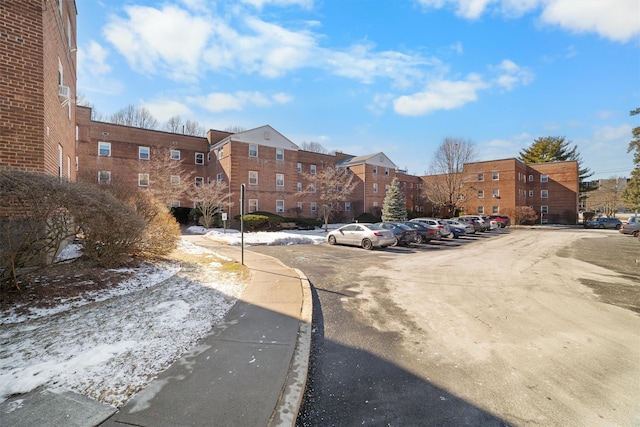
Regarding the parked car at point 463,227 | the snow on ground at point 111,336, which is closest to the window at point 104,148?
the snow on ground at point 111,336

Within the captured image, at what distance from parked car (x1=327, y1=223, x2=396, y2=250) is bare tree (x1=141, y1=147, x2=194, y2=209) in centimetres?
1454

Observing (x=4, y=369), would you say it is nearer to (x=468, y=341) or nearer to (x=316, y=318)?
(x=316, y=318)

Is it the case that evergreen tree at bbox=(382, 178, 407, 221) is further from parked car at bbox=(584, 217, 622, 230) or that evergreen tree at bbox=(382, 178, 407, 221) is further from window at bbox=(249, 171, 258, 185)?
parked car at bbox=(584, 217, 622, 230)

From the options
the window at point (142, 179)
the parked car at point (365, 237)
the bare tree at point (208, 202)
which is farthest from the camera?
the window at point (142, 179)

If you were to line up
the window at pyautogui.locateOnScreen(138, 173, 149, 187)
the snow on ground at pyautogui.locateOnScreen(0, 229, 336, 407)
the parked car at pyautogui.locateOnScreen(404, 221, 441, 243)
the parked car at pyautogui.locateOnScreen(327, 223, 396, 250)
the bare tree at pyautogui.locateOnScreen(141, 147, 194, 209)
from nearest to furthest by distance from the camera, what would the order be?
the snow on ground at pyautogui.locateOnScreen(0, 229, 336, 407) < the parked car at pyautogui.locateOnScreen(327, 223, 396, 250) < the parked car at pyautogui.locateOnScreen(404, 221, 441, 243) < the bare tree at pyautogui.locateOnScreen(141, 147, 194, 209) < the window at pyautogui.locateOnScreen(138, 173, 149, 187)

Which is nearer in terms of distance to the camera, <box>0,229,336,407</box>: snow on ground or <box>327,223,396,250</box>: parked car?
<box>0,229,336,407</box>: snow on ground

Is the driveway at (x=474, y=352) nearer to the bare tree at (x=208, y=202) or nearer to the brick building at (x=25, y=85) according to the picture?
the brick building at (x=25, y=85)

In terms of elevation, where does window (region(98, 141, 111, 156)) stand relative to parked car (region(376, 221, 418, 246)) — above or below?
above

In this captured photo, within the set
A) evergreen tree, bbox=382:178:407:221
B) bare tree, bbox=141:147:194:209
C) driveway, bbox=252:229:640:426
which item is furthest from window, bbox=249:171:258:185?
driveway, bbox=252:229:640:426

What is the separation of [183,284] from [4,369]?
392 cm

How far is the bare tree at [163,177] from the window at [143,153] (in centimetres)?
47

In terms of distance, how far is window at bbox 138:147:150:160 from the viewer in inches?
1200

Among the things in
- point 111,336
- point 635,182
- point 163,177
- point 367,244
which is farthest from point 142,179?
point 635,182

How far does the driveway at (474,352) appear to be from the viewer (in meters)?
2.96
